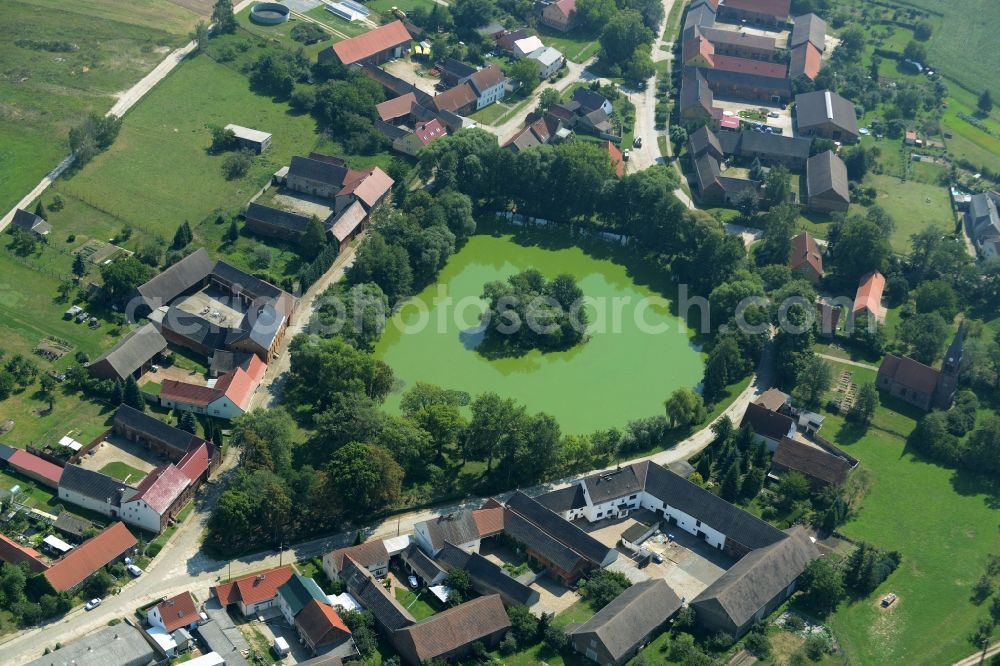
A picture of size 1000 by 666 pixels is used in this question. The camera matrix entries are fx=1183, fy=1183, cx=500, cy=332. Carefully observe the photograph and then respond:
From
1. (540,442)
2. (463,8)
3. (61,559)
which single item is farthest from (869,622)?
(463,8)

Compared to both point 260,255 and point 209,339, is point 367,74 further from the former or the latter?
point 209,339

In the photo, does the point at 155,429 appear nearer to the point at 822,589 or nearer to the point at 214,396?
the point at 214,396

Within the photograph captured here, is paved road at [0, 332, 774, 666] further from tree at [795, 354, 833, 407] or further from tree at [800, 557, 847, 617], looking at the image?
tree at [800, 557, 847, 617]

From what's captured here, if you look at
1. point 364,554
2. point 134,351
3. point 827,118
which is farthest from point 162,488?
point 827,118

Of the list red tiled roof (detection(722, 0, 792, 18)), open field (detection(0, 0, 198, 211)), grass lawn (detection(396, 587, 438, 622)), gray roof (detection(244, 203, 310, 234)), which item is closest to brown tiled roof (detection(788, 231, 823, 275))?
gray roof (detection(244, 203, 310, 234))

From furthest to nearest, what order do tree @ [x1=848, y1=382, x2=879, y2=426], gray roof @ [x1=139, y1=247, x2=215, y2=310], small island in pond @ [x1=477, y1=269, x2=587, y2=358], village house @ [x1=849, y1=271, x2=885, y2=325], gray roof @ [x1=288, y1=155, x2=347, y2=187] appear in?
gray roof @ [x1=288, y1=155, x2=347, y2=187]
village house @ [x1=849, y1=271, x2=885, y2=325]
small island in pond @ [x1=477, y1=269, x2=587, y2=358]
gray roof @ [x1=139, y1=247, x2=215, y2=310]
tree @ [x1=848, y1=382, x2=879, y2=426]

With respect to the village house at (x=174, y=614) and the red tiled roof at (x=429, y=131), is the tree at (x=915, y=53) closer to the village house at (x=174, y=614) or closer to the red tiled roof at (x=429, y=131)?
the red tiled roof at (x=429, y=131)
